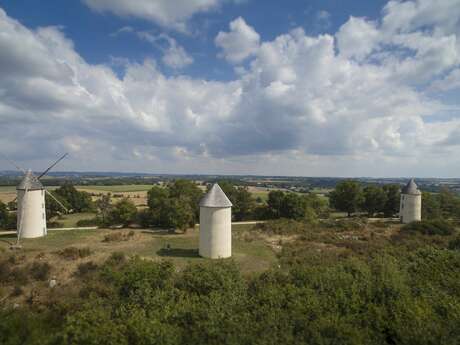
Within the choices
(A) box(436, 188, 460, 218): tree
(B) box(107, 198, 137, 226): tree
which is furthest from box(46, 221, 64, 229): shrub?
(A) box(436, 188, 460, 218): tree

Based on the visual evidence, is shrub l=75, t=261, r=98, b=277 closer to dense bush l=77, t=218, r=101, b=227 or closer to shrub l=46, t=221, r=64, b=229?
shrub l=46, t=221, r=64, b=229

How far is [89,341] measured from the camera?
8109 millimetres

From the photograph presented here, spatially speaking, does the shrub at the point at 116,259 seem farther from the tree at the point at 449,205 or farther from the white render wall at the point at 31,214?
the tree at the point at 449,205

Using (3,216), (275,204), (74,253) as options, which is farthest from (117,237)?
(275,204)

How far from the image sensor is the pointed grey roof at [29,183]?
83.2 ft

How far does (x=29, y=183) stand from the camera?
2572cm

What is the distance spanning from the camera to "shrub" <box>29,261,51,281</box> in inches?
646

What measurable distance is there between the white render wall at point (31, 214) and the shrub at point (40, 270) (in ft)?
32.0

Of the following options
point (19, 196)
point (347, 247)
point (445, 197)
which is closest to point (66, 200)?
point (19, 196)

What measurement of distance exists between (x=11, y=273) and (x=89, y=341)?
40.6ft

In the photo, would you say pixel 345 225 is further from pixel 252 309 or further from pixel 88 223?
pixel 88 223

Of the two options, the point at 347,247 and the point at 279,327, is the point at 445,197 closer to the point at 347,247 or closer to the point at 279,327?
the point at 347,247

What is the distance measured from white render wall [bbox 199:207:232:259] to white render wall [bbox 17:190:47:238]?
17006 millimetres

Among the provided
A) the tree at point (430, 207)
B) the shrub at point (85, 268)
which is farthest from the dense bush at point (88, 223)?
the tree at point (430, 207)
